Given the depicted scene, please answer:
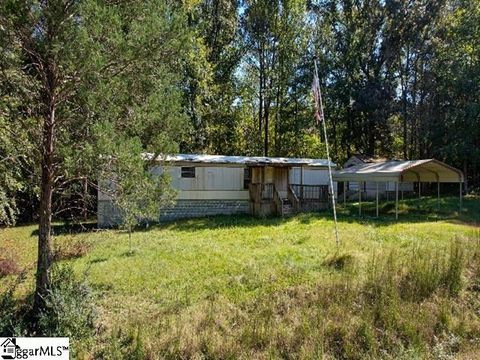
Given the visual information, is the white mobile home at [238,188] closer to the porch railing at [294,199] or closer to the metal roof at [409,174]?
the porch railing at [294,199]

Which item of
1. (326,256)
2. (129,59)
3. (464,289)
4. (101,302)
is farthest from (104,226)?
(464,289)

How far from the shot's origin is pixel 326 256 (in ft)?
29.2

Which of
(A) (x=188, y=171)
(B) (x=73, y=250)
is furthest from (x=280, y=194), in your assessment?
Result: (B) (x=73, y=250)

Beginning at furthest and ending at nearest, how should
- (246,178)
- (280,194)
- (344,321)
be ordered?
(246,178) < (280,194) < (344,321)

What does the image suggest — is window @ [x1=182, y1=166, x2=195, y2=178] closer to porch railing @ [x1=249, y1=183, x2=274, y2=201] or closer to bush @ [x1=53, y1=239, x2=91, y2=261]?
porch railing @ [x1=249, y1=183, x2=274, y2=201]

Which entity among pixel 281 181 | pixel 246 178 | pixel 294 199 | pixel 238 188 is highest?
pixel 246 178

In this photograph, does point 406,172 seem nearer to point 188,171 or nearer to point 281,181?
point 281,181

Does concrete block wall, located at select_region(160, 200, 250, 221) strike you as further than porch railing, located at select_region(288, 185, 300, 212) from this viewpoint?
No

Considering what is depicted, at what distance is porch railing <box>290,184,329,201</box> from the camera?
57.0 feet

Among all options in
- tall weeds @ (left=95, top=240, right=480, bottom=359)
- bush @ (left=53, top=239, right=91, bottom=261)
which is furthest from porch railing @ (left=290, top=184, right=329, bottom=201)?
tall weeds @ (left=95, top=240, right=480, bottom=359)

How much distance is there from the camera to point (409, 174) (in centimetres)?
1827

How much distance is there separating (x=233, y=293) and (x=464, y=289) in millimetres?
4243

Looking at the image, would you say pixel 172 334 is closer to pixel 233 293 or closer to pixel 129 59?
pixel 233 293

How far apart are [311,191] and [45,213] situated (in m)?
13.0
